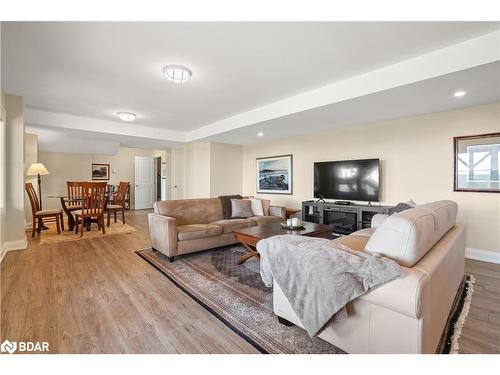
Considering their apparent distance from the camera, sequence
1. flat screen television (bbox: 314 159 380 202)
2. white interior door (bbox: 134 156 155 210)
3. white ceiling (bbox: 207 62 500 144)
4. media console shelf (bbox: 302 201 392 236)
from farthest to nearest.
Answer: white interior door (bbox: 134 156 155 210) → flat screen television (bbox: 314 159 380 202) → media console shelf (bbox: 302 201 392 236) → white ceiling (bbox: 207 62 500 144)

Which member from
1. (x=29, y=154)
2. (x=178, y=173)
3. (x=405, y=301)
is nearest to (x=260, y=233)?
(x=405, y=301)

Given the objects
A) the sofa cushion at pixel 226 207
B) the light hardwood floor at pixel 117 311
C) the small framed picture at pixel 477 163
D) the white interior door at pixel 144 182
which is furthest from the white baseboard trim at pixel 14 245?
the small framed picture at pixel 477 163

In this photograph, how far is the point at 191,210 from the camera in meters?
3.89

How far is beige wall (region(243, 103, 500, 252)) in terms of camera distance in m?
3.26

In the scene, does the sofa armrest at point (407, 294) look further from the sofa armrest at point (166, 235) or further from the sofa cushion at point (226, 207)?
the sofa cushion at point (226, 207)

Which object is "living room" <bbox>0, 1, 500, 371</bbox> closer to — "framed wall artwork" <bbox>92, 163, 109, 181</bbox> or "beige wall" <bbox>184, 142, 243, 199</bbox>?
"beige wall" <bbox>184, 142, 243, 199</bbox>

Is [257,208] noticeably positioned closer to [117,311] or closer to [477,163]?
[117,311]

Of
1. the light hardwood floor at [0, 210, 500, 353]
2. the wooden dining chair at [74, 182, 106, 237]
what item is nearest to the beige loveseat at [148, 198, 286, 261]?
the light hardwood floor at [0, 210, 500, 353]

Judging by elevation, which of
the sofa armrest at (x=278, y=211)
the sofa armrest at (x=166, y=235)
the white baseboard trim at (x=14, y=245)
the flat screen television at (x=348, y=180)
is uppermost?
the flat screen television at (x=348, y=180)

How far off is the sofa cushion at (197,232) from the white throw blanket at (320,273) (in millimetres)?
1837

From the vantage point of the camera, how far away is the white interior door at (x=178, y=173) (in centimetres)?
689

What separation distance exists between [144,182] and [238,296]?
7.95m

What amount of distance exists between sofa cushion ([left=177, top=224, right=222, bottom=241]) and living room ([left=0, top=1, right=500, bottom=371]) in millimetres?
19

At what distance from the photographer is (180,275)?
8.83ft
